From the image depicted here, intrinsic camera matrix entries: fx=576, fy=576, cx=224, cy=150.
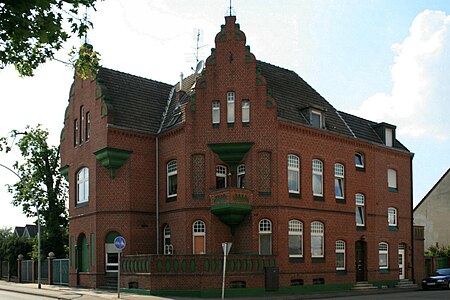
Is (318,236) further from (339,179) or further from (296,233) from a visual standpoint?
(339,179)

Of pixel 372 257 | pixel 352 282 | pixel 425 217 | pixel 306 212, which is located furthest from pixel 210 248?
pixel 425 217

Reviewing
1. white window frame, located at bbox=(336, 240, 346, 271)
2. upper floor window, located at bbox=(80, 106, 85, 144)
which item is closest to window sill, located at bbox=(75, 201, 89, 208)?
upper floor window, located at bbox=(80, 106, 85, 144)

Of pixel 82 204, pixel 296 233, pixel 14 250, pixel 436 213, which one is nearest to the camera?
pixel 296 233

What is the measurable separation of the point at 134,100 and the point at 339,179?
43.1 feet

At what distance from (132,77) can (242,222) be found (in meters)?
12.7

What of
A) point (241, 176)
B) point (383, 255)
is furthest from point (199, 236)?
point (383, 255)

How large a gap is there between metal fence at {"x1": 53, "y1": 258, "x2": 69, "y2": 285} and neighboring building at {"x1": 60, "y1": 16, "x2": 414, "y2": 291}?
86.3 inches

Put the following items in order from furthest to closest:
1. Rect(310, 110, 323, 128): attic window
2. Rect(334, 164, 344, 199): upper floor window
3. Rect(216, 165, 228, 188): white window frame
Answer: Rect(334, 164, 344, 199): upper floor window < Rect(310, 110, 323, 128): attic window < Rect(216, 165, 228, 188): white window frame

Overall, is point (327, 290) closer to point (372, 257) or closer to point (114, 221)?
point (372, 257)

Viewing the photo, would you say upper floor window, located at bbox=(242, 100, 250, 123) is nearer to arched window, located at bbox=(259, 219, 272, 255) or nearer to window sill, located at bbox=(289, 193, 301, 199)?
window sill, located at bbox=(289, 193, 301, 199)

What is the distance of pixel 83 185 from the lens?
114 feet

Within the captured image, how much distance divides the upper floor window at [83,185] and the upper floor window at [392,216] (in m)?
19.5

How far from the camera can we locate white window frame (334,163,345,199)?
3395 cm

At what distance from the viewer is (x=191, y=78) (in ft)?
119
